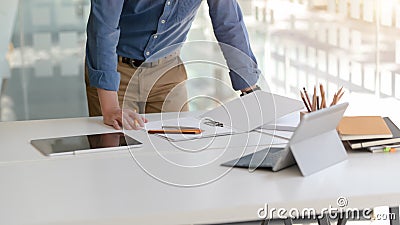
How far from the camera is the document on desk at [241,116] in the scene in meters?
2.21

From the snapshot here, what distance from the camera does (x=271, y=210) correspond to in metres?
1.60

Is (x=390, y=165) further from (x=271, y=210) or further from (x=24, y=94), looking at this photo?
(x=24, y=94)

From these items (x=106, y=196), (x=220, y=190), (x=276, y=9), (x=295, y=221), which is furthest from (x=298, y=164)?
(x=276, y=9)

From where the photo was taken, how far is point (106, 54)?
2.37 metres

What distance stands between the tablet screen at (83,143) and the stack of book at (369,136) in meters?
0.53

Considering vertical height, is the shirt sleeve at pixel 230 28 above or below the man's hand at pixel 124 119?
above

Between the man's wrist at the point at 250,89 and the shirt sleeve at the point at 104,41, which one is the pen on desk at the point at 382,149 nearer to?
the man's wrist at the point at 250,89

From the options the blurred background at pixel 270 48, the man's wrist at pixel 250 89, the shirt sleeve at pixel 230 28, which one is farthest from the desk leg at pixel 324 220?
the blurred background at pixel 270 48

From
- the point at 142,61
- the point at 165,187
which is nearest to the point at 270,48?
the point at 142,61

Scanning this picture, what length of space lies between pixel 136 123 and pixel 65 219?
78cm

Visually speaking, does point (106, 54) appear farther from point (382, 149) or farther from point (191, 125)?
point (382, 149)

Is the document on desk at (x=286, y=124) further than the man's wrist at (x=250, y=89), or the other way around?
the man's wrist at (x=250, y=89)

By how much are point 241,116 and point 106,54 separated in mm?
447

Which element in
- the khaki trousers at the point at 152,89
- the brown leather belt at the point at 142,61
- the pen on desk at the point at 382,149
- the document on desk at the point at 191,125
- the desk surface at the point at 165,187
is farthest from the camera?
the brown leather belt at the point at 142,61
